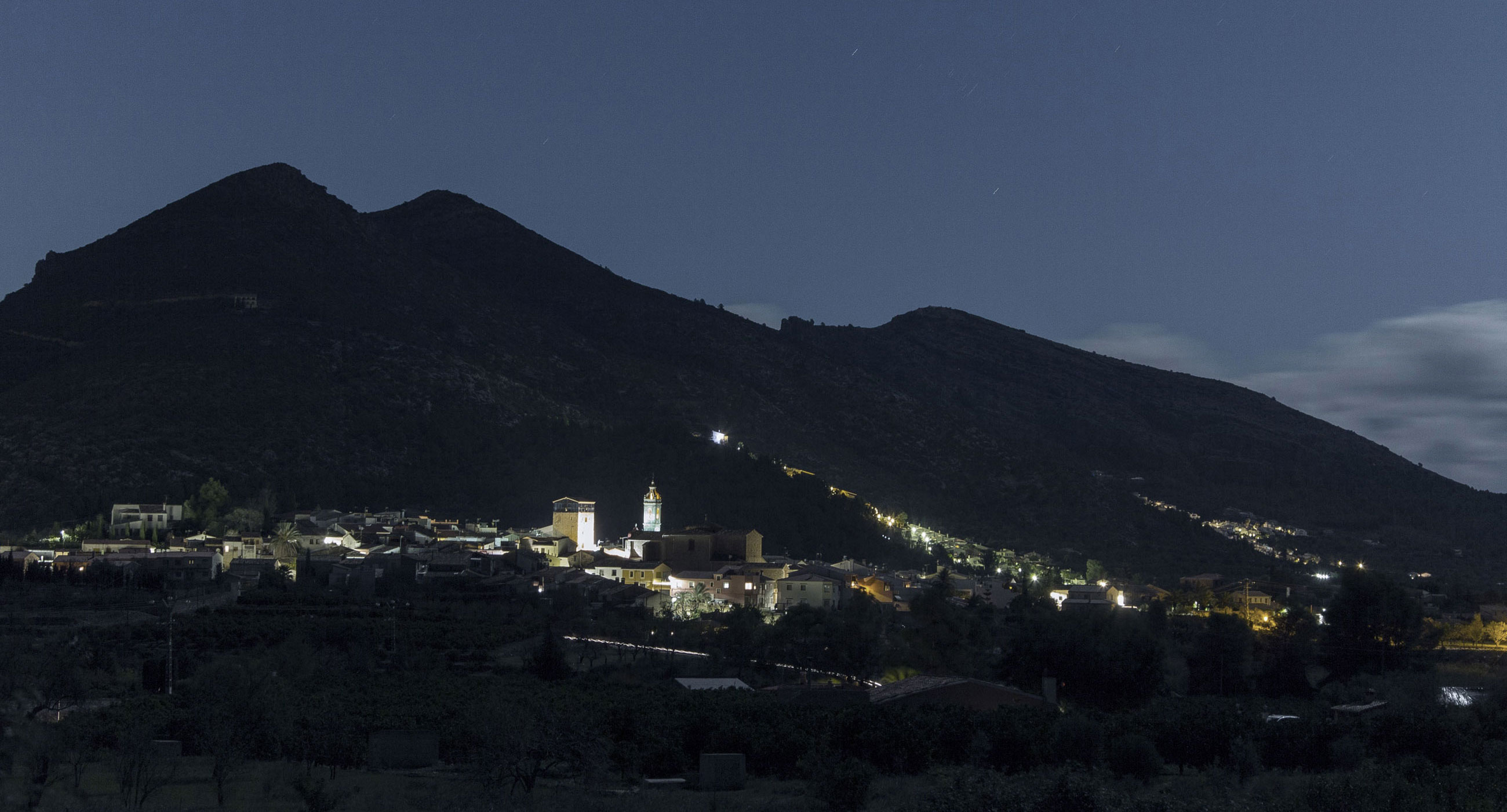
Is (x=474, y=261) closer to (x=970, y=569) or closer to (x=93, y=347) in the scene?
(x=93, y=347)

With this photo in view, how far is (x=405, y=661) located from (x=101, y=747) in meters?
12.2

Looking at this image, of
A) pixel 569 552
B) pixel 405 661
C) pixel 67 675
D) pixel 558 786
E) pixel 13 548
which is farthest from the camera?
pixel 569 552

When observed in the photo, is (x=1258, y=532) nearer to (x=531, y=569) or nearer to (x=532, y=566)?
(x=532, y=566)

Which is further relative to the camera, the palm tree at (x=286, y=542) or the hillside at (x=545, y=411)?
the hillside at (x=545, y=411)

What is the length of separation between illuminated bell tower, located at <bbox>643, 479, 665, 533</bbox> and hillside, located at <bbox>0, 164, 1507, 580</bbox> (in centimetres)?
188

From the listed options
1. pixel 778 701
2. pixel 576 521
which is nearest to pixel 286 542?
pixel 576 521

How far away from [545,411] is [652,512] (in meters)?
18.0

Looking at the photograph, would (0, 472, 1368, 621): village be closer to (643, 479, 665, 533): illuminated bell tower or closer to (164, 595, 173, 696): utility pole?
(643, 479, 665, 533): illuminated bell tower

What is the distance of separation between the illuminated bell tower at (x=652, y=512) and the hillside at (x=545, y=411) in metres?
1.88

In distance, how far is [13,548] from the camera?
5066 cm

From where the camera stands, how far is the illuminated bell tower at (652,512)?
68.2 meters

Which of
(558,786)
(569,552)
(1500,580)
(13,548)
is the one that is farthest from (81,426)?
(1500,580)

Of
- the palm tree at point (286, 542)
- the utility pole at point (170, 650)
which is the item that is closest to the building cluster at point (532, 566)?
the palm tree at point (286, 542)

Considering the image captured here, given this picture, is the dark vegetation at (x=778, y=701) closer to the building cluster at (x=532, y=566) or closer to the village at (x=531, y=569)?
→ the village at (x=531, y=569)
